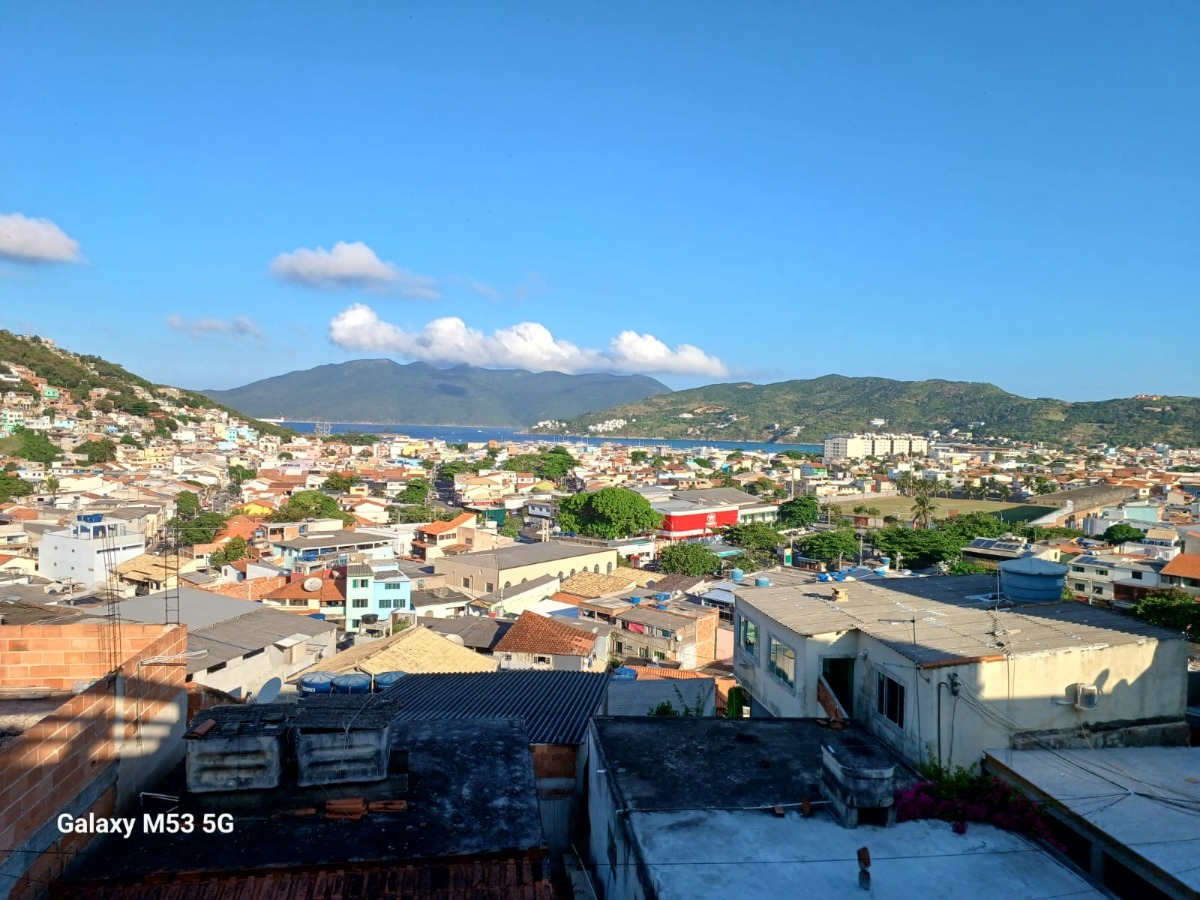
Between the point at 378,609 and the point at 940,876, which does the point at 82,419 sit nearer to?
the point at 378,609

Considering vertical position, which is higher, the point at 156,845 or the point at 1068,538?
the point at 156,845

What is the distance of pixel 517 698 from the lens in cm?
923

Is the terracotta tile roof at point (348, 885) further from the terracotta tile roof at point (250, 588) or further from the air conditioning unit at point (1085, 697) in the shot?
the terracotta tile roof at point (250, 588)

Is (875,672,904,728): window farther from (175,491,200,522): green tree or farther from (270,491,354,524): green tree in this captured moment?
(175,491,200,522): green tree

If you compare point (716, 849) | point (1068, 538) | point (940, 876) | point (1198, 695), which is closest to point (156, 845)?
point (716, 849)

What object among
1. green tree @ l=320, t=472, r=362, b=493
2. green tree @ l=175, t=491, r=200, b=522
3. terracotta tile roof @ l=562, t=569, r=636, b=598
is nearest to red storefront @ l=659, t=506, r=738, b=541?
terracotta tile roof @ l=562, t=569, r=636, b=598

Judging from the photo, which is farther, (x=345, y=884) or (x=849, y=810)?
(x=849, y=810)

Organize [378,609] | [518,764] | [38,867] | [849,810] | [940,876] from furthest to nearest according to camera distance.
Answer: [378,609] → [518,764] → [849,810] → [940,876] → [38,867]

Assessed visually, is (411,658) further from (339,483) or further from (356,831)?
(339,483)

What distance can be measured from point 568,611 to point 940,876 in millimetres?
22767

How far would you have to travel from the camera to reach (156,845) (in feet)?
14.1

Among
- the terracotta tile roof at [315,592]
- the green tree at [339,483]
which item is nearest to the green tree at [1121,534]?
the terracotta tile roof at [315,592]

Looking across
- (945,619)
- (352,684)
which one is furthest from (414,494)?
(945,619)

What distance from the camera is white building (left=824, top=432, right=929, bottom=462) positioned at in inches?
5522
